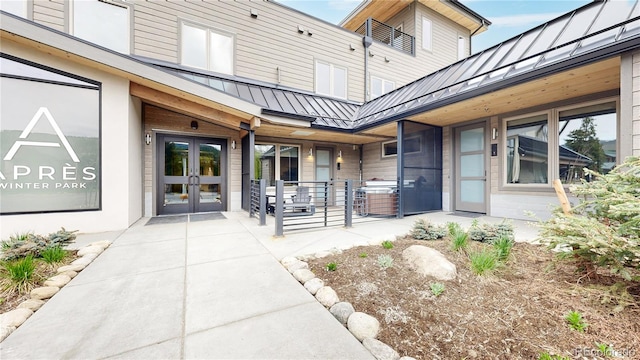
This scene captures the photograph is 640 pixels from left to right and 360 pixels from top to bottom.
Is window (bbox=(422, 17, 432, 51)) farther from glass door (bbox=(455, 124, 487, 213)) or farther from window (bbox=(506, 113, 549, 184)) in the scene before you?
window (bbox=(506, 113, 549, 184))

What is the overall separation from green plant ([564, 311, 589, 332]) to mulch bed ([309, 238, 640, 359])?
3cm

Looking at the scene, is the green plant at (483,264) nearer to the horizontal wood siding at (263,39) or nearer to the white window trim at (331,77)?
the horizontal wood siding at (263,39)

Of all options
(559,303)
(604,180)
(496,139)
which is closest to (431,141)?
(496,139)

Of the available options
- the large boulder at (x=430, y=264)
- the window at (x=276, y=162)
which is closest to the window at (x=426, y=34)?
the window at (x=276, y=162)

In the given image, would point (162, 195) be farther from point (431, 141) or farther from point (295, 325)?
point (431, 141)

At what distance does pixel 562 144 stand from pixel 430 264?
456 cm

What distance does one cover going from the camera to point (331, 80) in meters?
8.85

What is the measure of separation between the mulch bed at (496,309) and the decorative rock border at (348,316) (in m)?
0.07

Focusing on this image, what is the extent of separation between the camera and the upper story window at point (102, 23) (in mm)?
5773

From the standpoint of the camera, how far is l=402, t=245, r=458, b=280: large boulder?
94.0 inches

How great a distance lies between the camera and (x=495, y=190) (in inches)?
228

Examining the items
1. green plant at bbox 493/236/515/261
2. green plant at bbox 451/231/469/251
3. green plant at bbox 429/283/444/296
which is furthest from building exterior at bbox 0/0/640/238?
green plant at bbox 429/283/444/296

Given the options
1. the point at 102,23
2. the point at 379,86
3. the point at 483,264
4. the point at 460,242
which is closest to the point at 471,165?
the point at 460,242

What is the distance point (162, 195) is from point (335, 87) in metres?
6.55
